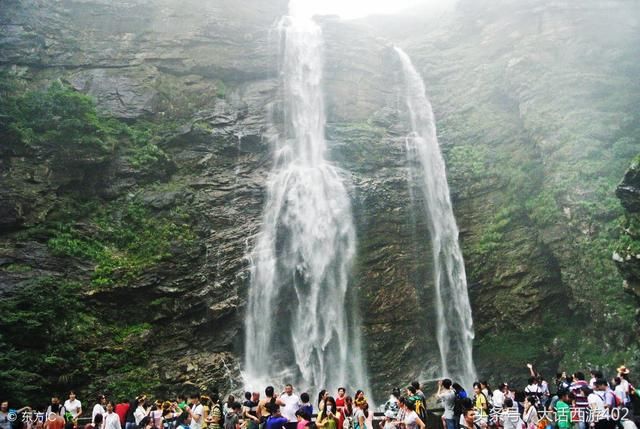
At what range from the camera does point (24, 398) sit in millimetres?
13492

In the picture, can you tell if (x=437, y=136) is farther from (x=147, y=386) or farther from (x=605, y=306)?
(x=147, y=386)

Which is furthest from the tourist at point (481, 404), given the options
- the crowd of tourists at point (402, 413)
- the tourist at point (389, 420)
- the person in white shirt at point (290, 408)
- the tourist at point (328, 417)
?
the person in white shirt at point (290, 408)

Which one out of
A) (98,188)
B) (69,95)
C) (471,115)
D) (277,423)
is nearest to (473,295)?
(471,115)

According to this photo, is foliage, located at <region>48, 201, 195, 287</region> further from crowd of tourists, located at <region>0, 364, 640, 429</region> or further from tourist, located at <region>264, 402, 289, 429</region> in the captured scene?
tourist, located at <region>264, 402, 289, 429</region>

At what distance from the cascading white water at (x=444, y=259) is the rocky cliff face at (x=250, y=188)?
0.48 meters

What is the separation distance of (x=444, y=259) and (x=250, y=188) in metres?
8.39

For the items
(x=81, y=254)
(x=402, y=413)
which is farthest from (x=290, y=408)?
(x=81, y=254)

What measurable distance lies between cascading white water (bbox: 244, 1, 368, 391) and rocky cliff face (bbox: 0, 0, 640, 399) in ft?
2.07

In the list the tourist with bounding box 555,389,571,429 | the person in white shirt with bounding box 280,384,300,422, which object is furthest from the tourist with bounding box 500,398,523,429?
the person in white shirt with bounding box 280,384,300,422

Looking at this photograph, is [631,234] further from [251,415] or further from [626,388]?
[251,415]

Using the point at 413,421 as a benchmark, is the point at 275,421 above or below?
above

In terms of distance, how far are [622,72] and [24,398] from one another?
2750 cm

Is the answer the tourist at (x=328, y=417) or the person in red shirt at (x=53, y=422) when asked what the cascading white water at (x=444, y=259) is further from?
Result: the person in red shirt at (x=53, y=422)

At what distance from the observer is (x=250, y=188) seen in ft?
67.5
